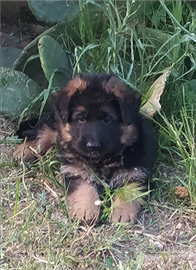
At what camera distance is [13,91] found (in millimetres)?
3820

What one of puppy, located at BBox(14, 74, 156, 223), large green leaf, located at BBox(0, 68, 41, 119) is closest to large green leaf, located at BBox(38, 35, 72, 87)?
large green leaf, located at BBox(0, 68, 41, 119)

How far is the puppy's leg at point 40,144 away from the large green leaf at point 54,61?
0.42m

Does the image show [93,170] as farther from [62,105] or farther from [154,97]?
[154,97]

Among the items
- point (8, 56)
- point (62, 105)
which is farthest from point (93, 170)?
point (8, 56)

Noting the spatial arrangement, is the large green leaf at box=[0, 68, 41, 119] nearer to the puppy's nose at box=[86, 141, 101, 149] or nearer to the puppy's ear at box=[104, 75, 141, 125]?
the puppy's ear at box=[104, 75, 141, 125]

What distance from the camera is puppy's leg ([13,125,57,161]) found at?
3.54 meters

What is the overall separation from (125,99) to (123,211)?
68cm

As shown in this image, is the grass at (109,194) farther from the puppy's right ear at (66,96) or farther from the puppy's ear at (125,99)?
the puppy's right ear at (66,96)

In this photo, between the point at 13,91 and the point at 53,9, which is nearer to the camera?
the point at 13,91

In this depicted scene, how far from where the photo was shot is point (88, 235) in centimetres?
283

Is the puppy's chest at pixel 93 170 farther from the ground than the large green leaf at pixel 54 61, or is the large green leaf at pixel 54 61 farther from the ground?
the large green leaf at pixel 54 61

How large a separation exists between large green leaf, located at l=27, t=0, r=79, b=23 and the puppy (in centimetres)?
107

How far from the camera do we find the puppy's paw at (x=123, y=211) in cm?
291

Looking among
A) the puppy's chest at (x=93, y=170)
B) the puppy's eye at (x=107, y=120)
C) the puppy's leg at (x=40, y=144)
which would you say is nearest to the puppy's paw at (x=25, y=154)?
the puppy's leg at (x=40, y=144)
